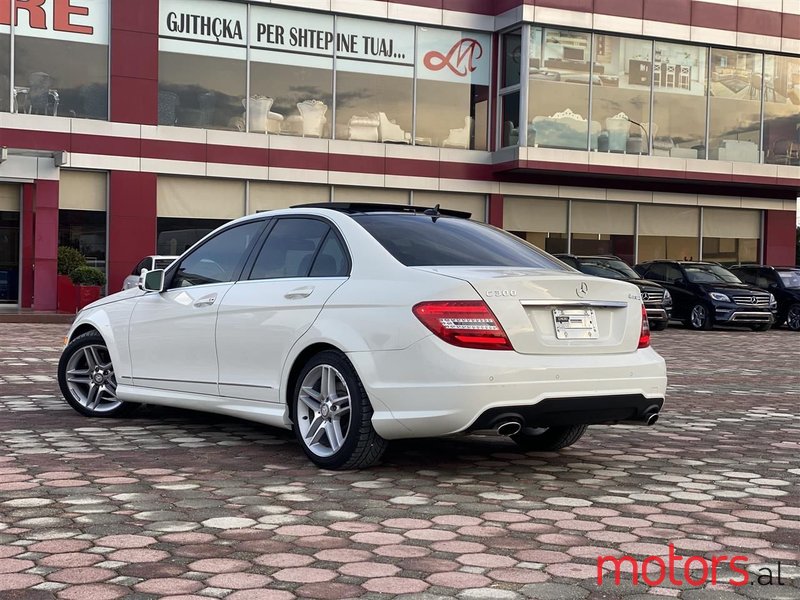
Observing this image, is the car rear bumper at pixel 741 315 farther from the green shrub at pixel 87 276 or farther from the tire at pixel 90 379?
the tire at pixel 90 379

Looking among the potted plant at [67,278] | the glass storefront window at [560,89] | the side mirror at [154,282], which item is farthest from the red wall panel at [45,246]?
the side mirror at [154,282]

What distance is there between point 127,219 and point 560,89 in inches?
478

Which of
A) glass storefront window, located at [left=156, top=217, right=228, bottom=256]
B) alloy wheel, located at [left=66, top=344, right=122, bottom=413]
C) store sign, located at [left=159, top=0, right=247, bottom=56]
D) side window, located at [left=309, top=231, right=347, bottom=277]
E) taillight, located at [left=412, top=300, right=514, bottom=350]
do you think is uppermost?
store sign, located at [left=159, top=0, right=247, bottom=56]

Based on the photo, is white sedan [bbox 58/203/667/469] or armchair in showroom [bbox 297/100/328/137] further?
armchair in showroom [bbox 297/100/328/137]

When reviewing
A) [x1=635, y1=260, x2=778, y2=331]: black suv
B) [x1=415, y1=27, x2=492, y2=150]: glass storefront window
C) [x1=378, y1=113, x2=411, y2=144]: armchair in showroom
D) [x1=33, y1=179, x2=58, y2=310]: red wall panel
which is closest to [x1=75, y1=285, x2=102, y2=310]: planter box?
[x1=33, y1=179, x2=58, y2=310]: red wall panel

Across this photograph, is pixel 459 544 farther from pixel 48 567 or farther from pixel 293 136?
pixel 293 136

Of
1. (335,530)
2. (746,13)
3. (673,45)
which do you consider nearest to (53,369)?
(335,530)

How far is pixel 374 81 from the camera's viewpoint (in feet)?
96.7

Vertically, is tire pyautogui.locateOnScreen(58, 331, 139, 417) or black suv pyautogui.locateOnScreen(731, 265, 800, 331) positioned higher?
black suv pyautogui.locateOnScreen(731, 265, 800, 331)

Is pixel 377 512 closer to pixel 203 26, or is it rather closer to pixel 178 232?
pixel 178 232

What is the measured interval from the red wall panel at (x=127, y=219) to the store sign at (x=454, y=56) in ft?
27.1

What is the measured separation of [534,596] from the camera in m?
3.75

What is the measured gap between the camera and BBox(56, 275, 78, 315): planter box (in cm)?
2472

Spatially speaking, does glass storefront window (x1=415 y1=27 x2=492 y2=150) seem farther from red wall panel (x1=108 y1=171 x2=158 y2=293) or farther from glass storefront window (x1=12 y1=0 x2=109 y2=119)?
glass storefront window (x1=12 y1=0 x2=109 y2=119)
